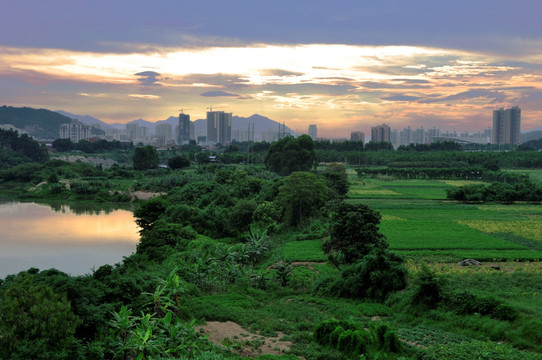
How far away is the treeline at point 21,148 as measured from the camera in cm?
8419

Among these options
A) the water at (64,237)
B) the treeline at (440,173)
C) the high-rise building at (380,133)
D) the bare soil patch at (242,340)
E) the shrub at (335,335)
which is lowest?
the water at (64,237)

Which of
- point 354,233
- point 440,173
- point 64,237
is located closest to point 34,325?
point 354,233

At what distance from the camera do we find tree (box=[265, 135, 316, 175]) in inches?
2486

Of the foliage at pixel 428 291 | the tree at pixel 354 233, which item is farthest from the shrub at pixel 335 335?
the tree at pixel 354 233

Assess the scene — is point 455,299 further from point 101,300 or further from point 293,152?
point 293,152

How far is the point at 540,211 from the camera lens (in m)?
37.6

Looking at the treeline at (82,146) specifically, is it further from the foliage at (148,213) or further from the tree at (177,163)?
the foliage at (148,213)

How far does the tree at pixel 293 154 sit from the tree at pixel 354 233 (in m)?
42.9

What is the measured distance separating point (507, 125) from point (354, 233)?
16174 centimetres

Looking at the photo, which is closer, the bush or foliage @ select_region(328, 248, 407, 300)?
the bush

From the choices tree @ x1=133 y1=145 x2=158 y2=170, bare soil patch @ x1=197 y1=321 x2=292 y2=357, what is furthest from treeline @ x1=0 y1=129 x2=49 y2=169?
bare soil patch @ x1=197 y1=321 x2=292 y2=357

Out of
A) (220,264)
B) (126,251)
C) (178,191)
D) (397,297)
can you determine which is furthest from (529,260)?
(178,191)

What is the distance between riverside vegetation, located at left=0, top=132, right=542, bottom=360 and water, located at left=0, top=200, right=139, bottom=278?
121 inches

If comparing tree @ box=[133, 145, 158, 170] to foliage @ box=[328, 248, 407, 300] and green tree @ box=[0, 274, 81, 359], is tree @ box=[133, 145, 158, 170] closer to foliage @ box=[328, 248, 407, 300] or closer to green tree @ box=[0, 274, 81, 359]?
foliage @ box=[328, 248, 407, 300]
